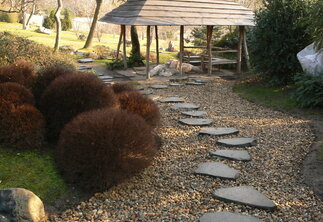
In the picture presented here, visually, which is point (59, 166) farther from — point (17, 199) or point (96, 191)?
point (17, 199)

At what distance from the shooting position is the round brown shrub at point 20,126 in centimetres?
425

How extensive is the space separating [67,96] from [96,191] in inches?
64.8

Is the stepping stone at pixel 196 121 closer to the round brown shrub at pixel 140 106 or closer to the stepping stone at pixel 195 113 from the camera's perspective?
the stepping stone at pixel 195 113

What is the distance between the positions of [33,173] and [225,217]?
2.21 m

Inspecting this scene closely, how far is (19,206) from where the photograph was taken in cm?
291

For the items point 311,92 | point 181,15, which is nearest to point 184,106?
point 311,92

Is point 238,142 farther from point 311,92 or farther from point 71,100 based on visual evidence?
point 311,92

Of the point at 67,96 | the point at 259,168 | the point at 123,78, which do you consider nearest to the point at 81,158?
the point at 67,96

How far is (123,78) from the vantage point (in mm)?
11375

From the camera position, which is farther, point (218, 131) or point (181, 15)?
point (181, 15)

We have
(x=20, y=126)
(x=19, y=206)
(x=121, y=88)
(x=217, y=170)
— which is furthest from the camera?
(x=121, y=88)

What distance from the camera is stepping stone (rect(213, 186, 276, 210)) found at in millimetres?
3178

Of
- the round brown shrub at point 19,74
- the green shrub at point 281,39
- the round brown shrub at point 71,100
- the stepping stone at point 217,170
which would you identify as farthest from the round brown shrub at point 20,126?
the green shrub at point 281,39

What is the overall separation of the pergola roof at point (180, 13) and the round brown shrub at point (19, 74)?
16.0ft
